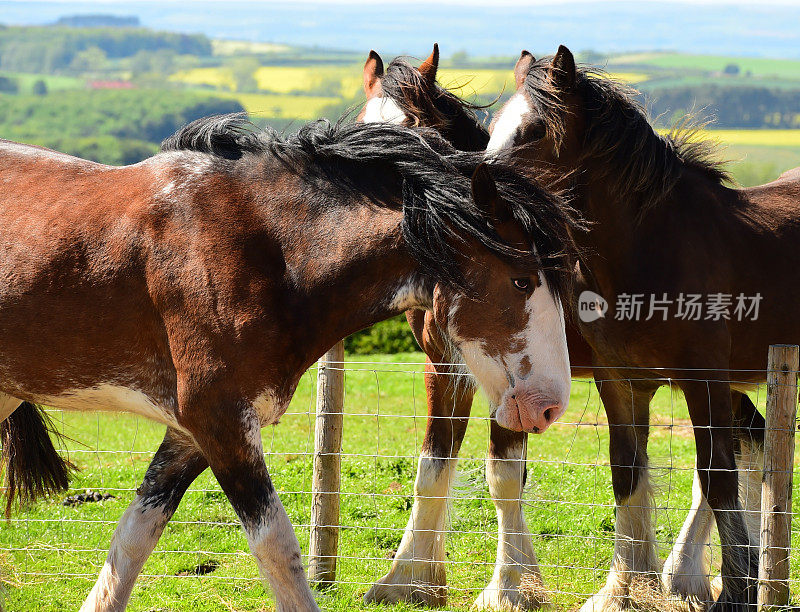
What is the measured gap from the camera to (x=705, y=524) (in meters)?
4.61

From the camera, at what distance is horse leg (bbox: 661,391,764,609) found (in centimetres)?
441

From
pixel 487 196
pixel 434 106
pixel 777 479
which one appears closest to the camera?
pixel 487 196

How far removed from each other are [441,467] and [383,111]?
188 centimetres

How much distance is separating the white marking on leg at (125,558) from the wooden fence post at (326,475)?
1.42 m

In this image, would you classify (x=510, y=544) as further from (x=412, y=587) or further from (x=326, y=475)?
(x=326, y=475)

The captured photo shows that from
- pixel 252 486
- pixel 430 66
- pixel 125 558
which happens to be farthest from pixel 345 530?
pixel 430 66

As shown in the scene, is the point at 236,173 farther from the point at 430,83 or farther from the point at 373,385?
the point at 373,385

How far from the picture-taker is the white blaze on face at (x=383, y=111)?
430 centimetres

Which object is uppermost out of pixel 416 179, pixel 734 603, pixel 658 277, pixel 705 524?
pixel 416 179

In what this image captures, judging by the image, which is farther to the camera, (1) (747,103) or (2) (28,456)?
(1) (747,103)

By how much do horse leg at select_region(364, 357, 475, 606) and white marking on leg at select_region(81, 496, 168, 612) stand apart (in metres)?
1.58

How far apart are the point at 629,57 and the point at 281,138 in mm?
129072

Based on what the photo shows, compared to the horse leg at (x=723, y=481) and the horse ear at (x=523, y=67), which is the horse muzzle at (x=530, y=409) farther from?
the horse ear at (x=523, y=67)

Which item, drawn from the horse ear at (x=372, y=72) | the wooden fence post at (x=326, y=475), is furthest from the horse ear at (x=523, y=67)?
the wooden fence post at (x=326, y=475)
